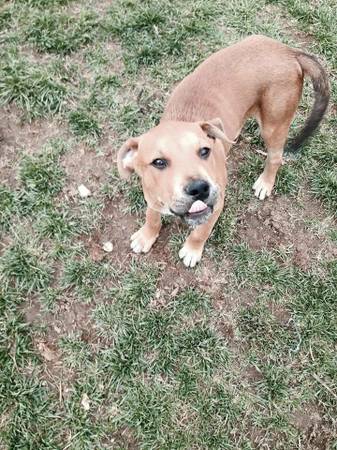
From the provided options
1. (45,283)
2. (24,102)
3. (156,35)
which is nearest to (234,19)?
(156,35)

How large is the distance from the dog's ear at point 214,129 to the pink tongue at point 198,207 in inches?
24.1

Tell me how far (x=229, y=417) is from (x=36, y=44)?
4386mm

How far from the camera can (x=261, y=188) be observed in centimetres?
543

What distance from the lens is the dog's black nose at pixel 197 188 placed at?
11.9 ft

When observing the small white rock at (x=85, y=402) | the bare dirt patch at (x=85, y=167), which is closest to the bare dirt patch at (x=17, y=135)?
the bare dirt patch at (x=85, y=167)

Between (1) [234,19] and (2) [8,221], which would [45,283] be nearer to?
(2) [8,221]

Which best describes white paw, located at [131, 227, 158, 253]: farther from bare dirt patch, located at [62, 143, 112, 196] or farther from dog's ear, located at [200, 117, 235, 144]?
dog's ear, located at [200, 117, 235, 144]

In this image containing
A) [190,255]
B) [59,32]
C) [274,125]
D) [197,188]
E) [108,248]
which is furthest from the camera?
[59,32]

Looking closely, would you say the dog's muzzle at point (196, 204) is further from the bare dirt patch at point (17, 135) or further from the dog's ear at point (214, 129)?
the bare dirt patch at point (17, 135)

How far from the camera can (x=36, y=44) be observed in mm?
5957

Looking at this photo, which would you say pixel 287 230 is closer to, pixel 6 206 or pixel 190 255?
pixel 190 255

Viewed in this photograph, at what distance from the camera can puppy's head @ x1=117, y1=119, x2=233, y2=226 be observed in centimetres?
369

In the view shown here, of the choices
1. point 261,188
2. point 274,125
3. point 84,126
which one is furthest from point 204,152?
point 84,126

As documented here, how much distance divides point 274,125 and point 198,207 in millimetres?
1550
